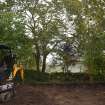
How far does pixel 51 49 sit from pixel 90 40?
4.49m

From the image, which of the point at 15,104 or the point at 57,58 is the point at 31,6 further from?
the point at 15,104

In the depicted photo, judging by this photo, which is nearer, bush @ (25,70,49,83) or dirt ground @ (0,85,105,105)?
dirt ground @ (0,85,105,105)

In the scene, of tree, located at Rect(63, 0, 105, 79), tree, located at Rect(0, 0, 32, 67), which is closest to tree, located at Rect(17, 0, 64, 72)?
tree, located at Rect(63, 0, 105, 79)

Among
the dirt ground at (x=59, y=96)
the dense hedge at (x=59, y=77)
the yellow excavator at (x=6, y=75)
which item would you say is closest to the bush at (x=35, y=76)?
the dense hedge at (x=59, y=77)

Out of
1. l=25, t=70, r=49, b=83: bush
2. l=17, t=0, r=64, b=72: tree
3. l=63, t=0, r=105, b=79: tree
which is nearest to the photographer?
l=63, t=0, r=105, b=79: tree

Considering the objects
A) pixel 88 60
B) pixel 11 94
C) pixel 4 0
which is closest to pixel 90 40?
pixel 88 60

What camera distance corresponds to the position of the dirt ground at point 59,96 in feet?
43.7

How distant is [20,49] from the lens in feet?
64.0

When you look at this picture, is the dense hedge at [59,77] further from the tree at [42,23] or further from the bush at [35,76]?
the tree at [42,23]

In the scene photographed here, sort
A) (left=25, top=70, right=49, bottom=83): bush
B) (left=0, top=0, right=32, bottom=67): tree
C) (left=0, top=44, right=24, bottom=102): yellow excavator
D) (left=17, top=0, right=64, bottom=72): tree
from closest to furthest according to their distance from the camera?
(left=0, top=44, right=24, bottom=102): yellow excavator
(left=0, top=0, right=32, bottom=67): tree
(left=25, top=70, right=49, bottom=83): bush
(left=17, top=0, right=64, bottom=72): tree

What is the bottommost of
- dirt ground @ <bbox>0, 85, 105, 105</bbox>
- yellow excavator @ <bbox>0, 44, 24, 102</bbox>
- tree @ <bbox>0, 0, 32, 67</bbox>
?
dirt ground @ <bbox>0, 85, 105, 105</bbox>

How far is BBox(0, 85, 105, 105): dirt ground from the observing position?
43.7ft

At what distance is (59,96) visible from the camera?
15062mm

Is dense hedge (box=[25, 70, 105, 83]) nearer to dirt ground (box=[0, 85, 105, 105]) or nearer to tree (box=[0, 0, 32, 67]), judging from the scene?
tree (box=[0, 0, 32, 67])
